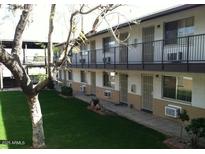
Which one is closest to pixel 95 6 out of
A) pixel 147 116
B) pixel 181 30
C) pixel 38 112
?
pixel 38 112

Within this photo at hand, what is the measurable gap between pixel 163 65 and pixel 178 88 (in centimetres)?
205

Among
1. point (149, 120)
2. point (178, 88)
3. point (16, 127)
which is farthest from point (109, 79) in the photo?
point (16, 127)

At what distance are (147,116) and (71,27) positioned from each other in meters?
8.65

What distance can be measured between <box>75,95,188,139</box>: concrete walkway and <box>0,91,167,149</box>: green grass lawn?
59cm

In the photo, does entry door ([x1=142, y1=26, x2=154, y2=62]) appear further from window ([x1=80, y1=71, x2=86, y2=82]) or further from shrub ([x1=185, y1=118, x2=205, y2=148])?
window ([x1=80, y1=71, x2=86, y2=82])

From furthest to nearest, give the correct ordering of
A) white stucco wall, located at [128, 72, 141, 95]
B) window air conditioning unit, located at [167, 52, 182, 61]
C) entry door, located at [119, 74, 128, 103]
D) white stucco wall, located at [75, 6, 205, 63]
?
1. entry door, located at [119, 74, 128, 103]
2. white stucco wall, located at [128, 72, 141, 95]
3. window air conditioning unit, located at [167, 52, 182, 61]
4. white stucco wall, located at [75, 6, 205, 63]

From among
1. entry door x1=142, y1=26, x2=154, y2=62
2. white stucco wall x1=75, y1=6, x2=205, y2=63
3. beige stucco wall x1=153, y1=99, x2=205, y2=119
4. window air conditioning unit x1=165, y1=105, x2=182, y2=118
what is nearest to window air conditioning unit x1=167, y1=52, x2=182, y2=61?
white stucco wall x1=75, y1=6, x2=205, y2=63

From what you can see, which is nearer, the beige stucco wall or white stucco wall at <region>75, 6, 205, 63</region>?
white stucco wall at <region>75, 6, 205, 63</region>

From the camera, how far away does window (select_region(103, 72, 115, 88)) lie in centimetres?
2021

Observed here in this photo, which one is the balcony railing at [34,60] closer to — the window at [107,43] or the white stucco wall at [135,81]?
the window at [107,43]

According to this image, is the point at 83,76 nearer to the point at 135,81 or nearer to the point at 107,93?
the point at 107,93

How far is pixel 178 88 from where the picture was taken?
13.1 metres

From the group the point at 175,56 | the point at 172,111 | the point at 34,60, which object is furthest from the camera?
the point at 34,60

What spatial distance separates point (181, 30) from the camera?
12750mm
